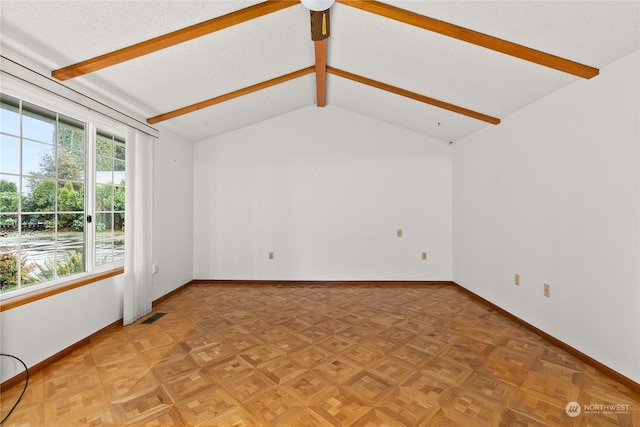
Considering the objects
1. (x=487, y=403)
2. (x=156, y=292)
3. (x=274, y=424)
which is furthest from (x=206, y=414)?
(x=156, y=292)

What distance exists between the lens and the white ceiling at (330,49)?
1.80 metres

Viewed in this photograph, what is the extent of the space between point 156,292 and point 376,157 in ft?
12.2

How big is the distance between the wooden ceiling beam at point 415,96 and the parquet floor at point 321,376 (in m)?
2.32

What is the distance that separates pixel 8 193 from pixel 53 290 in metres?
0.80

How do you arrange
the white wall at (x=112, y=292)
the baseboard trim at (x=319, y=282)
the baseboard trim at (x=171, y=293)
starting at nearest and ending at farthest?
the white wall at (x=112, y=292) < the baseboard trim at (x=171, y=293) < the baseboard trim at (x=319, y=282)

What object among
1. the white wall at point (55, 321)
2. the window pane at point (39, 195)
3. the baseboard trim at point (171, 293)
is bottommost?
the baseboard trim at point (171, 293)

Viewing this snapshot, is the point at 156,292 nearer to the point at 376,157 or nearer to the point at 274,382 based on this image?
the point at 274,382

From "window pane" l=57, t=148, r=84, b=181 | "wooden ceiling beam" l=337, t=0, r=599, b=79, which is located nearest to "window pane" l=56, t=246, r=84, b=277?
"window pane" l=57, t=148, r=84, b=181

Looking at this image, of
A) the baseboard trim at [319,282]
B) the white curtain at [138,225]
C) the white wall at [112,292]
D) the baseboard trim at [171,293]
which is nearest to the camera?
the white wall at [112,292]

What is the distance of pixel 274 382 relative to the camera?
2033 mm

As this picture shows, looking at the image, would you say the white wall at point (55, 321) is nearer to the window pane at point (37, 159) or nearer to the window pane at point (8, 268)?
the window pane at point (8, 268)

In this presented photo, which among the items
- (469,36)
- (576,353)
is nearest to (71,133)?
(469,36)

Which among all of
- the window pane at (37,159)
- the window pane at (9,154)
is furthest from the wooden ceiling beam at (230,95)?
the window pane at (9,154)

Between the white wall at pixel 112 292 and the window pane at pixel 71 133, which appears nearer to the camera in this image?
the white wall at pixel 112 292
